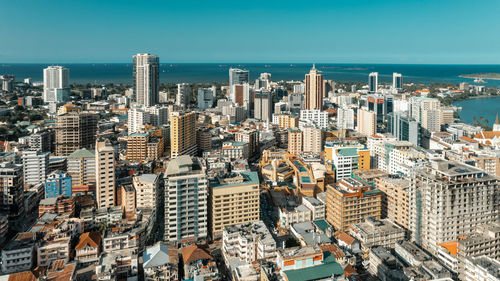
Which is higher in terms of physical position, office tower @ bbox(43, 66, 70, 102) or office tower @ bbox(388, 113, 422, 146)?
office tower @ bbox(43, 66, 70, 102)

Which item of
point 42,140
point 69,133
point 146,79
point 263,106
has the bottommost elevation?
point 42,140

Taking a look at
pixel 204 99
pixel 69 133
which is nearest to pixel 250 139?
pixel 69 133

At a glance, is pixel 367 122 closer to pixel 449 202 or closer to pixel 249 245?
pixel 449 202

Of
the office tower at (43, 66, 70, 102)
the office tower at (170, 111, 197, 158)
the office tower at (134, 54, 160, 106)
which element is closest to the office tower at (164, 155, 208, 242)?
the office tower at (170, 111, 197, 158)

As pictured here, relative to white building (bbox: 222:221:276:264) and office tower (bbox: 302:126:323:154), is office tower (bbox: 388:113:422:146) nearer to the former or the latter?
office tower (bbox: 302:126:323:154)

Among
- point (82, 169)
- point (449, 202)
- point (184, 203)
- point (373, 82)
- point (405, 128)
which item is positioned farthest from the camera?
point (373, 82)

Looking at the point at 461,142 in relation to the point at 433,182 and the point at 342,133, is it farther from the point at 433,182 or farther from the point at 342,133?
the point at 433,182
